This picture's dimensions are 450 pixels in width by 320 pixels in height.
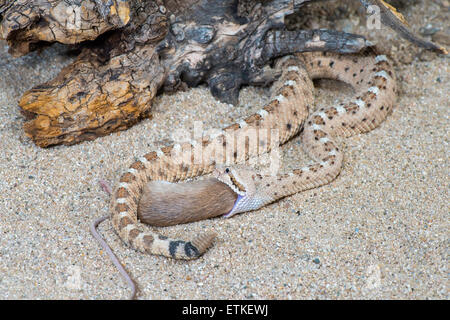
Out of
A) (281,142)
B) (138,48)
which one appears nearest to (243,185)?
(281,142)

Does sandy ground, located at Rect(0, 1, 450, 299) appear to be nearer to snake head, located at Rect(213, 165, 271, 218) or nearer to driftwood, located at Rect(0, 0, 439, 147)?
snake head, located at Rect(213, 165, 271, 218)

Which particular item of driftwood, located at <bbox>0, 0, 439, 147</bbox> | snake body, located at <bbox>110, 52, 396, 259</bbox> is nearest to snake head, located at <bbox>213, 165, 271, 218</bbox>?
snake body, located at <bbox>110, 52, 396, 259</bbox>

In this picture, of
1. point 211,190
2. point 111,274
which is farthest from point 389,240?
point 111,274

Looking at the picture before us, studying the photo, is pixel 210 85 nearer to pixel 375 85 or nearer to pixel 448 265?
pixel 375 85

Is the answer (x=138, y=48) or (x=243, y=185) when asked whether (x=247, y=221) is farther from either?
(x=138, y=48)

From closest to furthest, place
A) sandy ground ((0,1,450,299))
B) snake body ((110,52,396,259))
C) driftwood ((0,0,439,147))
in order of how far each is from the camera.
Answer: sandy ground ((0,1,450,299)), snake body ((110,52,396,259)), driftwood ((0,0,439,147))

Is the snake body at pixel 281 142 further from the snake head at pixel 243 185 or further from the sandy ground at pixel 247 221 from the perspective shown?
the sandy ground at pixel 247 221
